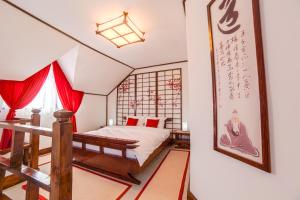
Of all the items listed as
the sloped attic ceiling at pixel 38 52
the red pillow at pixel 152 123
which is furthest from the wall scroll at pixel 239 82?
the red pillow at pixel 152 123

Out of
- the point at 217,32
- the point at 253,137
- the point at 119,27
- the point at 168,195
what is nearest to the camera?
the point at 253,137

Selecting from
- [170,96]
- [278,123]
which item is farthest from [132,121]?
[278,123]

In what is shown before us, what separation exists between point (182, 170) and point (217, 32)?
2.42 meters

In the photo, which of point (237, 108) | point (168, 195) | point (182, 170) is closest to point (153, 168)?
point (182, 170)

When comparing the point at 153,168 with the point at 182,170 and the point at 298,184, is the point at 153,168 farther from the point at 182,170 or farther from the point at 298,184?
the point at 298,184

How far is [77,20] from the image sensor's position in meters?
2.50

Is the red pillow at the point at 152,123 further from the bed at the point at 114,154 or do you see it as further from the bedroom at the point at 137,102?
the bed at the point at 114,154

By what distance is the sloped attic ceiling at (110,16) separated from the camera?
84.0 inches

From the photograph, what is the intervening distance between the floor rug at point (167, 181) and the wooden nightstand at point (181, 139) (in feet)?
2.81

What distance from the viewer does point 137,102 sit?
17.0 ft

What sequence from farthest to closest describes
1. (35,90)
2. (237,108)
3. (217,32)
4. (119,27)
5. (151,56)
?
(151,56), (35,90), (119,27), (217,32), (237,108)

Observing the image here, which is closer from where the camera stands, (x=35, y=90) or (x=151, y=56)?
(x=35, y=90)

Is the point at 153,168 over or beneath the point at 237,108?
beneath

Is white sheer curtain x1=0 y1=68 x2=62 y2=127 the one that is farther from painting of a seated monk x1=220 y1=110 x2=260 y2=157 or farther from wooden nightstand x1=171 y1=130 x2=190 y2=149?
painting of a seated monk x1=220 y1=110 x2=260 y2=157
